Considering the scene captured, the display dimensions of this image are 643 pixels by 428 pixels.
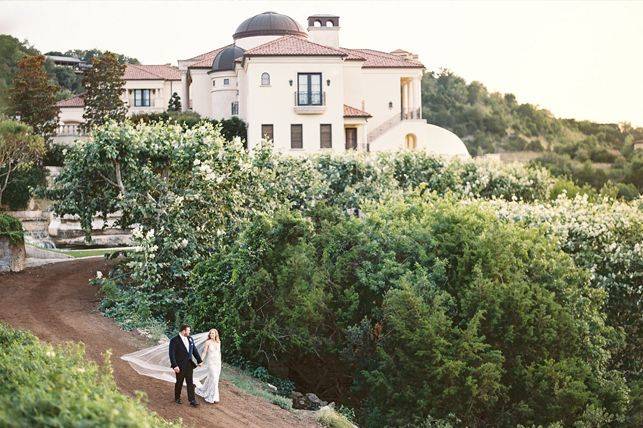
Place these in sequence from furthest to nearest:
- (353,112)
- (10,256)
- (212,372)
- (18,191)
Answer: (353,112)
(18,191)
(10,256)
(212,372)

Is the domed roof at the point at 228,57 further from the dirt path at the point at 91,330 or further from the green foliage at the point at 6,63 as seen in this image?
the green foliage at the point at 6,63

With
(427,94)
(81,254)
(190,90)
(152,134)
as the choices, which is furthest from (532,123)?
(152,134)

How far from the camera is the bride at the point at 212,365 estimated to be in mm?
20141

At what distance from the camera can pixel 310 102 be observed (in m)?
61.5

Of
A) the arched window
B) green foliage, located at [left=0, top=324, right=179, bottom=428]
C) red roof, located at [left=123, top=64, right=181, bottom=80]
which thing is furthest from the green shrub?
green foliage, located at [left=0, top=324, right=179, bottom=428]

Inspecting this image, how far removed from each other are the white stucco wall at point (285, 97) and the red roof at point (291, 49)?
1.14ft

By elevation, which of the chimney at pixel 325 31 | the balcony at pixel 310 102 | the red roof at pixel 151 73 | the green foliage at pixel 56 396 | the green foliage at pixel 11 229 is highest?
the chimney at pixel 325 31

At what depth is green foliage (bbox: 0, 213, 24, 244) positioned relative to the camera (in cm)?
3422

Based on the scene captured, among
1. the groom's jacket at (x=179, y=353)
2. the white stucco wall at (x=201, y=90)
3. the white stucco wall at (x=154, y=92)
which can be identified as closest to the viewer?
the groom's jacket at (x=179, y=353)

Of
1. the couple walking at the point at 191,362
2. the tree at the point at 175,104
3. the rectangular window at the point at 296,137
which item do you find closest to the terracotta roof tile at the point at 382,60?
the rectangular window at the point at 296,137

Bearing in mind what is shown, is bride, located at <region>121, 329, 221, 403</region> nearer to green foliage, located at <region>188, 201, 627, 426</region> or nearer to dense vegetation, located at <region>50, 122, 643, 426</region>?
green foliage, located at <region>188, 201, 627, 426</region>

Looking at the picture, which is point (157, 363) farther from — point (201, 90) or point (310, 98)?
point (201, 90)

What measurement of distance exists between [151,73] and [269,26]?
14037 mm

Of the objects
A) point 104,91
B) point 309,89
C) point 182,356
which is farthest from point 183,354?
point 104,91
